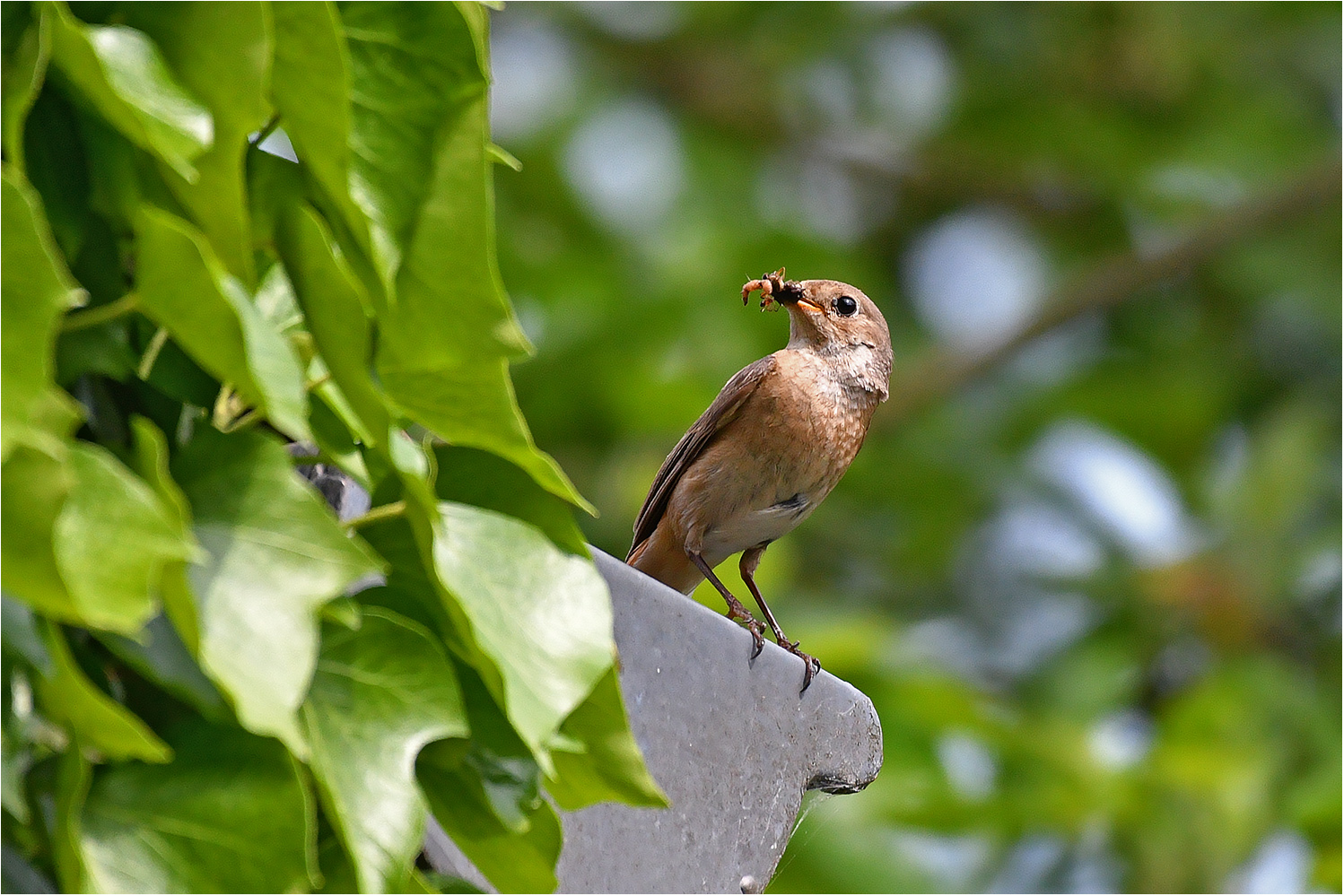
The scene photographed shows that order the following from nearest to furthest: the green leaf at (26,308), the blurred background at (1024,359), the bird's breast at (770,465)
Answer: the green leaf at (26,308) < the bird's breast at (770,465) < the blurred background at (1024,359)

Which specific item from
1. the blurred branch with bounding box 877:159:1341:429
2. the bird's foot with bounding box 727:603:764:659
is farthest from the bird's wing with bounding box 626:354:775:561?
the blurred branch with bounding box 877:159:1341:429

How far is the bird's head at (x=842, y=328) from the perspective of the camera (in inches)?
188

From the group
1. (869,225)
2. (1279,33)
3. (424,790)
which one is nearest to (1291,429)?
(869,225)

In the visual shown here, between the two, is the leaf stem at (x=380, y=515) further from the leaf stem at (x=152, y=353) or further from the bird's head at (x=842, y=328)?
the bird's head at (x=842, y=328)

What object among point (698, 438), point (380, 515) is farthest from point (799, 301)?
point (380, 515)

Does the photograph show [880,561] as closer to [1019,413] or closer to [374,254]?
[1019,413]

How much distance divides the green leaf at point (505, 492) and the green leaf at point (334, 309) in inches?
7.5

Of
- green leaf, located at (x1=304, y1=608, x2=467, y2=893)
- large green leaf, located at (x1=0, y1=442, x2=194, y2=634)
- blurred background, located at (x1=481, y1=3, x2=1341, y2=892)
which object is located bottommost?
blurred background, located at (x1=481, y1=3, x2=1341, y2=892)

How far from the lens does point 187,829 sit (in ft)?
3.38

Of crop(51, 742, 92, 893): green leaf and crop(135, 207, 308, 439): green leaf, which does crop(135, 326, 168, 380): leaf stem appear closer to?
Answer: crop(135, 207, 308, 439): green leaf

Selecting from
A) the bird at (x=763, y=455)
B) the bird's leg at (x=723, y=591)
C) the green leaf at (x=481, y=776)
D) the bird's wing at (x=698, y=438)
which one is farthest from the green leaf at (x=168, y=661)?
the bird's wing at (x=698, y=438)

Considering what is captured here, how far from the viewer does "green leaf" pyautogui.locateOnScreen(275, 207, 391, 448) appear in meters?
1.05

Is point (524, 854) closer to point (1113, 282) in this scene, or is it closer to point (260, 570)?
point (260, 570)

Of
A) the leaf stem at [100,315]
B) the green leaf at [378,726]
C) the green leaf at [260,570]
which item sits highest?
the leaf stem at [100,315]
